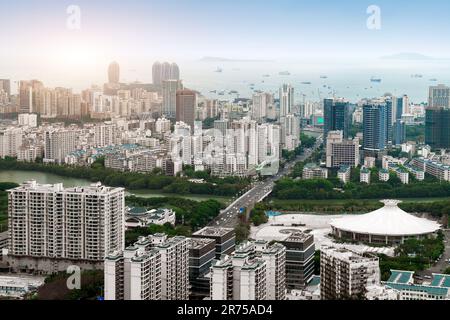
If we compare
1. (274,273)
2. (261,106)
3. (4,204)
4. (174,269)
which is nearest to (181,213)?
(4,204)

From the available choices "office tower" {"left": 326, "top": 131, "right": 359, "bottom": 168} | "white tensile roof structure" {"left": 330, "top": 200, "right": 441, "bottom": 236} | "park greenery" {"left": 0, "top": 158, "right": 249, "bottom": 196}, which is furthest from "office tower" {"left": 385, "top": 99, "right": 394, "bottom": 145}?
"white tensile roof structure" {"left": 330, "top": 200, "right": 441, "bottom": 236}

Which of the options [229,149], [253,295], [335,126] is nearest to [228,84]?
[229,149]

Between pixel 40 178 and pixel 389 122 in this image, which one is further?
pixel 389 122

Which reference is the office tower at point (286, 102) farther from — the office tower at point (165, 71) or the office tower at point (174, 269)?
the office tower at point (174, 269)

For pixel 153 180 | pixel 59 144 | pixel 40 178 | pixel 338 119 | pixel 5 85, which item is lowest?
pixel 153 180

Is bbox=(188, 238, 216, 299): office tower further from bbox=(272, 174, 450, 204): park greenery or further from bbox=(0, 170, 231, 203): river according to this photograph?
bbox=(272, 174, 450, 204): park greenery

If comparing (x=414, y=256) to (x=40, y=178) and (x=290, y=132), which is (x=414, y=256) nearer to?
(x=40, y=178)
